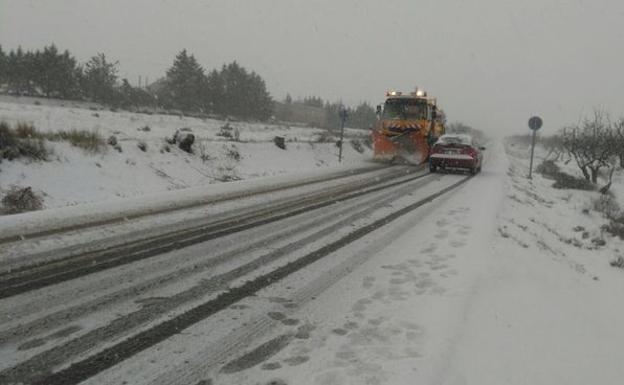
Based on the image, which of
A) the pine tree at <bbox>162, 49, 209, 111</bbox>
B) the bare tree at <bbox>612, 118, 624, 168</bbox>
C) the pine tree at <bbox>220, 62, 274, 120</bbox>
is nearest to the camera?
the bare tree at <bbox>612, 118, 624, 168</bbox>

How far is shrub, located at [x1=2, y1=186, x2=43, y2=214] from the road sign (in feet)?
62.8

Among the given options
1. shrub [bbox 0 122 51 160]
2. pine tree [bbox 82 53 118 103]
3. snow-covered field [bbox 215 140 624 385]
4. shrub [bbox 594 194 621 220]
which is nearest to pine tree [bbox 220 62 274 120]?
pine tree [bbox 82 53 118 103]

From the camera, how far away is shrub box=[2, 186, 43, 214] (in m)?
8.20

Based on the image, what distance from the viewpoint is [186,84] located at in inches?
2685

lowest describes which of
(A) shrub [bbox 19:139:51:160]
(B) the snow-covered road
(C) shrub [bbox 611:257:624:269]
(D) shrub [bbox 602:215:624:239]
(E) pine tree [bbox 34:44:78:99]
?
(D) shrub [bbox 602:215:624:239]

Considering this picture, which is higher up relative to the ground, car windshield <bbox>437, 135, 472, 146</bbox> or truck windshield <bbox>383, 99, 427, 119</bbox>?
truck windshield <bbox>383, 99, 427, 119</bbox>

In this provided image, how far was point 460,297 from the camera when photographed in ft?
15.6

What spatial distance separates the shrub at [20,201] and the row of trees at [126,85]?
48380 mm

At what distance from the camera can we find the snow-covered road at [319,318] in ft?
10.6

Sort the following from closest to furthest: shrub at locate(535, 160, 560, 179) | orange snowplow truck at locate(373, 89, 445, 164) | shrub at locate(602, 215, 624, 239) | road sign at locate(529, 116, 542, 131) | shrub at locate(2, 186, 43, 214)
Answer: shrub at locate(2, 186, 43, 214)
shrub at locate(602, 215, 624, 239)
road sign at locate(529, 116, 542, 131)
orange snowplow truck at locate(373, 89, 445, 164)
shrub at locate(535, 160, 560, 179)

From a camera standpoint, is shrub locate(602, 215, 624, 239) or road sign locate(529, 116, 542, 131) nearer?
shrub locate(602, 215, 624, 239)

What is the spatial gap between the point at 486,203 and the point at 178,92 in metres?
64.0

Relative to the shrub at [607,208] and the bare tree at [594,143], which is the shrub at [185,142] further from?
the bare tree at [594,143]

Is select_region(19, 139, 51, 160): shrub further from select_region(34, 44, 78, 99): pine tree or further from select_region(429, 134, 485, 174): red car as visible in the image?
select_region(34, 44, 78, 99): pine tree
